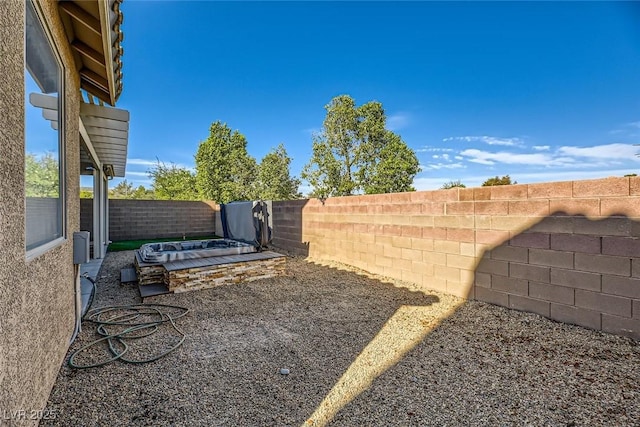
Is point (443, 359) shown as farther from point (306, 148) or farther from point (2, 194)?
point (306, 148)

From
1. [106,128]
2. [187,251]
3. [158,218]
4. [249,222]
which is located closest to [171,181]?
[158,218]

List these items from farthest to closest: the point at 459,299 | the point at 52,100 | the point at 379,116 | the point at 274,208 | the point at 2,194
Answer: the point at 379,116
the point at 274,208
the point at 459,299
the point at 52,100
the point at 2,194

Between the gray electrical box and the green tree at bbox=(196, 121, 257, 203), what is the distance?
18.9 meters

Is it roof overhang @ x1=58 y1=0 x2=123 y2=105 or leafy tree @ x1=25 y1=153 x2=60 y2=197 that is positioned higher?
roof overhang @ x1=58 y1=0 x2=123 y2=105

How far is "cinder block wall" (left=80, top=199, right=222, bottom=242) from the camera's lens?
41.1 feet

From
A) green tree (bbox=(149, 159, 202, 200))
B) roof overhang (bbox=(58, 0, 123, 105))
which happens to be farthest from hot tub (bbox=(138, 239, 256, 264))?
green tree (bbox=(149, 159, 202, 200))

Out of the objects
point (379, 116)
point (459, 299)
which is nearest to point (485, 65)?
point (379, 116)

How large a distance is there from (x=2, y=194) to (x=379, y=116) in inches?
681

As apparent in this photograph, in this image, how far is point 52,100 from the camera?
2400 millimetres

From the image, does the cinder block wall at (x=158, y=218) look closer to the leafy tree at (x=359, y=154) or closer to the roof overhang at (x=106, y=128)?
the roof overhang at (x=106, y=128)

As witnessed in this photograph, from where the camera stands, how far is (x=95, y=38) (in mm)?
2957

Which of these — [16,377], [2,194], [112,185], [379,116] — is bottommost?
[16,377]

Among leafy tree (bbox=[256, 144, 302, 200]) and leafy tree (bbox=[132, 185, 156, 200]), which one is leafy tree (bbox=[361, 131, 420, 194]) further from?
leafy tree (bbox=[132, 185, 156, 200])

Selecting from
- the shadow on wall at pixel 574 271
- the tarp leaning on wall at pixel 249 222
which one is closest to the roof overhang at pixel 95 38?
the tarp leaning on wall at pixel 249 222
